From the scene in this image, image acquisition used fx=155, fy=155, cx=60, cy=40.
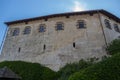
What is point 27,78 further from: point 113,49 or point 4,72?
point 113,49

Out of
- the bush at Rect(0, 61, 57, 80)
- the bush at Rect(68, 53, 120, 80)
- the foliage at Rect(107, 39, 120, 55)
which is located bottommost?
the bush at Rect(68, 53, 120, 80)

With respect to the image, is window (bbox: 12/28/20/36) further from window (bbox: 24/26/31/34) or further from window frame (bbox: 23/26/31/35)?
window (bbox: 24/26/31/34)

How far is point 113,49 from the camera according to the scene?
53.8ft

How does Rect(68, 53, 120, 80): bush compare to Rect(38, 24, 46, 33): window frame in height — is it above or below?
below

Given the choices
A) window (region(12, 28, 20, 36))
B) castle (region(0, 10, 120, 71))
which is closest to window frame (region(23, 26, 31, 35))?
castle (region(0, 10, 120, 71))

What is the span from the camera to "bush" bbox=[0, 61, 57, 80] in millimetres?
14997

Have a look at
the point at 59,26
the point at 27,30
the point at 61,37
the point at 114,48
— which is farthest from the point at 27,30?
the point at 114,48

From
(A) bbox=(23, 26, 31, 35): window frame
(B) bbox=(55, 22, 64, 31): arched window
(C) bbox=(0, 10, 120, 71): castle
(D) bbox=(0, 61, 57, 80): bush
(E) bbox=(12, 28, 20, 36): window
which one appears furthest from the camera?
(E) bbox=(12, 28, 20, 36): window

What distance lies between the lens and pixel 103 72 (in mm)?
8914

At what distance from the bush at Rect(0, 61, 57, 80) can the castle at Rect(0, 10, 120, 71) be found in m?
1.80

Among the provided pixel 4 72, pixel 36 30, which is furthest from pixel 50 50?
pixel 4 72

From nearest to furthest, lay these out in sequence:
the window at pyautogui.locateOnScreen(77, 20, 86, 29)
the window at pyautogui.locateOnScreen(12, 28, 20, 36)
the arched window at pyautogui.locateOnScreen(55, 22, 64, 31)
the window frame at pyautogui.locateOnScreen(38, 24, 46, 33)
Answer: the window at pyautogui.locateOnScreen(77, 20, 86, 29), the arched window at pyautogui.locateOnScreen(55, 22, 64, 31), the window frame at pyautogui.locateOnScreen(38, 24, 46, 33), the window at pyautogui.locateOnScreen(12, 28, 20, 36)

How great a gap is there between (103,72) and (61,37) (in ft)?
33.9

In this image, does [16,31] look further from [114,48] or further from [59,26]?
[114,48]
